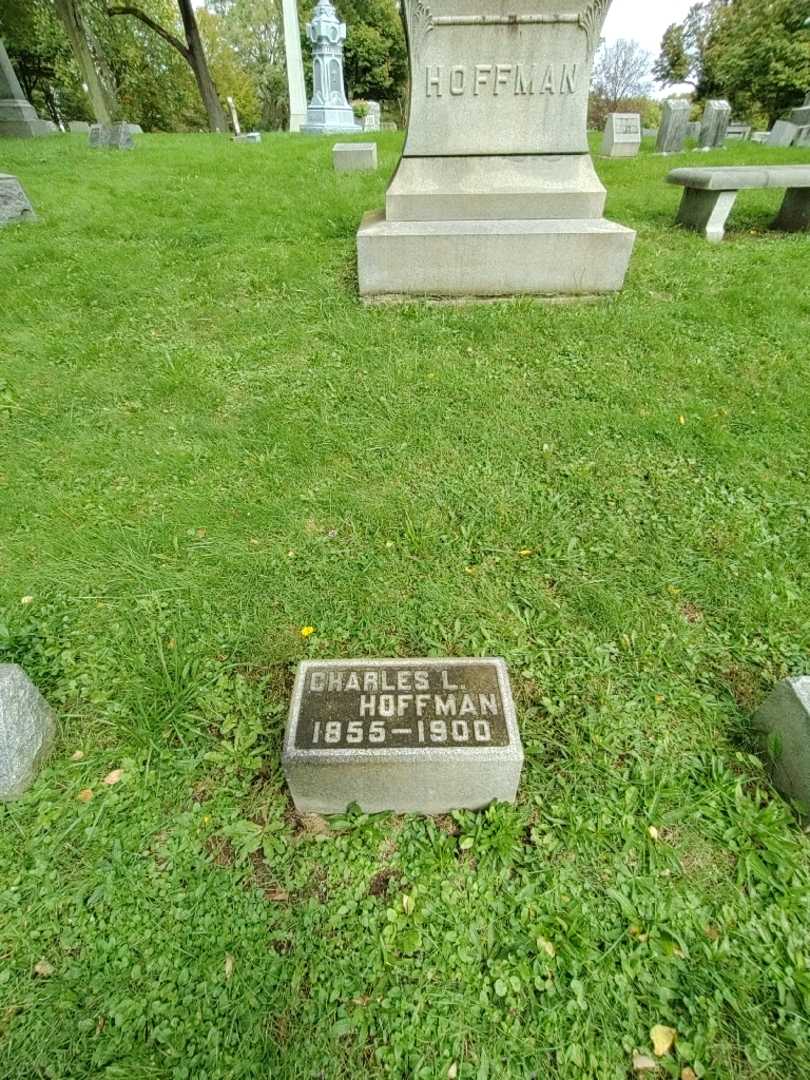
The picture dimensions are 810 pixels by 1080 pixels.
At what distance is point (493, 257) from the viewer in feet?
14.9

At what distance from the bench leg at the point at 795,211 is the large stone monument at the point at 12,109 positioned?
1953 cm

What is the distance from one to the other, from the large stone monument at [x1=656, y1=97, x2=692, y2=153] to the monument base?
1016cm

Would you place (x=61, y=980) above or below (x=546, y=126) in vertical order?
below

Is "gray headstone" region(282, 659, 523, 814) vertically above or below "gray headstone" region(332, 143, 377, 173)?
below

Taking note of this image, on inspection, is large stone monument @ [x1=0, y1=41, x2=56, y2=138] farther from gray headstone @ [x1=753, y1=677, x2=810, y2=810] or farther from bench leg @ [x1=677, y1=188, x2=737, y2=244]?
gray headstone @ [x1=753, y1=677, x2=810, y2=810]

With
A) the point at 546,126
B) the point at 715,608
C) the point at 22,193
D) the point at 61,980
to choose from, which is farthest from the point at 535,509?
the point at 22,193

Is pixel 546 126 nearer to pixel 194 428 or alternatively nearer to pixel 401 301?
pixel 401 301

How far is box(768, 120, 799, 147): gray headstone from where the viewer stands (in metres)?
13.8

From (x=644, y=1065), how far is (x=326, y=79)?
25.4 meters

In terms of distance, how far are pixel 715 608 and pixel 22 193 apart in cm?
899

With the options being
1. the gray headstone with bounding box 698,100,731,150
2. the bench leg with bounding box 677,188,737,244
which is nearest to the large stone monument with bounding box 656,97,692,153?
the gray headstone with bounding box 698,100,731,150

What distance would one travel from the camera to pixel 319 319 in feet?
15.1

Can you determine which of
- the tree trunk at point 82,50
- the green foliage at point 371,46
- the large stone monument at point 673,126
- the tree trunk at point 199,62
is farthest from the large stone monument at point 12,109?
the green foliage at point 371,46

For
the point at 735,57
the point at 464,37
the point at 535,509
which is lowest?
the point at 535,509
